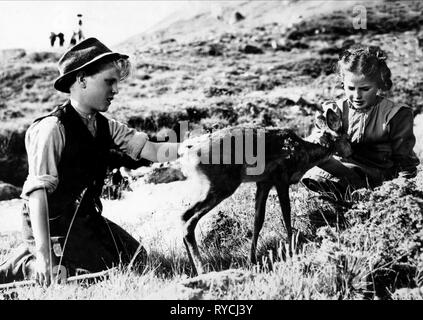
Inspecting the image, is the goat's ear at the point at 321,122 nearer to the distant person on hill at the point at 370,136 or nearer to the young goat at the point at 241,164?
the young goat at the point at 241,164

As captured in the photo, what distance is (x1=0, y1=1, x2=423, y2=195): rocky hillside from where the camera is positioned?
→ 1282 cm

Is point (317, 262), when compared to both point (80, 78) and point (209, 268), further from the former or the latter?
point (80, 78)

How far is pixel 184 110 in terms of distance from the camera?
13125 millimetres

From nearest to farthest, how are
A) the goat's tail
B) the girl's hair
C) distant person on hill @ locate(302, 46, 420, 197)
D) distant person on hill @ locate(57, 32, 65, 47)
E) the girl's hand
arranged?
the girl's hand < the girl's hair < distant person on hill @ locate(302, 46, 420, 197) < the goat's tail < distant person on hill @ locate(57, 32, 65, 47)

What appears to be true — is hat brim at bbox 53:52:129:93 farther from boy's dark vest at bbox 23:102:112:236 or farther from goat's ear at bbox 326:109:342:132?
goat's ear at bbox 326:109:342:132

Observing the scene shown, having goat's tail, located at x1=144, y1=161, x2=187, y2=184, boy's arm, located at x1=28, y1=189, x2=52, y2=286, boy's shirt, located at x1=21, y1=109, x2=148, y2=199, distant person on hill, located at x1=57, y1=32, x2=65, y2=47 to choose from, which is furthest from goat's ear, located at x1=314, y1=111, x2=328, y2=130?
distant person on hill, located at x1=57, y1=32, x2=65, y2=47

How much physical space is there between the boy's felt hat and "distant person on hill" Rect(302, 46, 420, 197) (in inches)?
77.3

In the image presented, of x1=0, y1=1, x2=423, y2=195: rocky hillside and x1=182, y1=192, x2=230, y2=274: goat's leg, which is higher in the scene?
x1=0, y1=1, x2=423, y2=195: rocky hillside

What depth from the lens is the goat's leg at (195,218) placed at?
124 inches

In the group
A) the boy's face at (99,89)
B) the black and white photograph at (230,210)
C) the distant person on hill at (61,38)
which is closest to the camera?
the black and white photograph at (230,210)

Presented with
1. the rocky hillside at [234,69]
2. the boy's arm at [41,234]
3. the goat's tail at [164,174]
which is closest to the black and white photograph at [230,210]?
the boy's arm at [41,234]

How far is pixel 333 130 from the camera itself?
379cm

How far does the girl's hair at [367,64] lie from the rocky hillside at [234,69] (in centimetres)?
454
